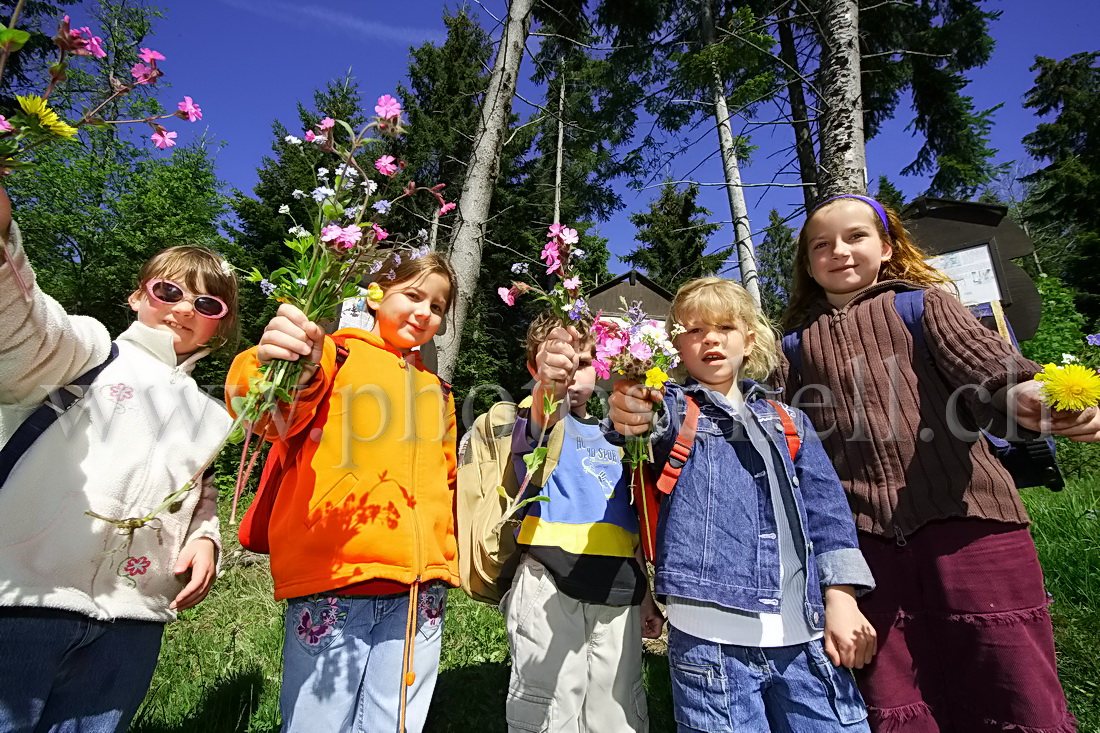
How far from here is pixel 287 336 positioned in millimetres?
1411

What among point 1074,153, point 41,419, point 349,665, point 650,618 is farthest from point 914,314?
point 1074,153

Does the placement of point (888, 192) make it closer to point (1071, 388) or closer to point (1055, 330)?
point (1055, 330)

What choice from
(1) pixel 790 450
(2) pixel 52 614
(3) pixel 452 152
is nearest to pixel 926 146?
(1) pixel 790 450

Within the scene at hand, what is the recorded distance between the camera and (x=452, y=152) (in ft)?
54.9

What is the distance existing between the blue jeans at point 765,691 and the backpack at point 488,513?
75cm

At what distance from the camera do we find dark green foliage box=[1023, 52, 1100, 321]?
20.0 meters

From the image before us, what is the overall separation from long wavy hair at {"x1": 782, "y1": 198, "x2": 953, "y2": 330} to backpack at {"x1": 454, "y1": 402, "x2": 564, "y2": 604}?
1075 millimetres

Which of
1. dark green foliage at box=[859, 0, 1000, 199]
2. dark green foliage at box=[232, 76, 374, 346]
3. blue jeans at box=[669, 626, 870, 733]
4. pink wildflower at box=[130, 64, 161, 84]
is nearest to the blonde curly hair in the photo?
blue jeans at box=[669, 626, 870, 733]

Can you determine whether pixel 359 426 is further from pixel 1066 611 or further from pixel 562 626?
pixel 1066 611

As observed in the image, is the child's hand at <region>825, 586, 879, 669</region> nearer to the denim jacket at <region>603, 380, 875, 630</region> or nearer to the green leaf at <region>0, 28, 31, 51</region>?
the denim jacket at <region>603, 380, 875, 630</region>

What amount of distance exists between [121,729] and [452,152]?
16942 mm

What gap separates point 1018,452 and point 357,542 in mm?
2057

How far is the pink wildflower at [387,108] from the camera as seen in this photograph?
5.05ft

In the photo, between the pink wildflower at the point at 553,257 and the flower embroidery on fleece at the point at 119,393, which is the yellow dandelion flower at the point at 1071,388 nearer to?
the pink wildflower at the point at 553,257
